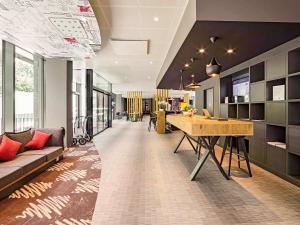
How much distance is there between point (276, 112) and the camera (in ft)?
14.2

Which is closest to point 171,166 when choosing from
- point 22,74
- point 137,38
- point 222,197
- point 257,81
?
point 222,197

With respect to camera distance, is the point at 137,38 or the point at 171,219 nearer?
the point at 171,219

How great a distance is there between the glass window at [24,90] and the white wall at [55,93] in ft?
1.34

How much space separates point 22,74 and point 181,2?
4.82m

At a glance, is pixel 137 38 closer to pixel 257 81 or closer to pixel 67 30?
pixel 67 30

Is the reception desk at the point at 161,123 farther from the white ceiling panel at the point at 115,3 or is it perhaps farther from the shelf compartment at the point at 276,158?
the white ceiling panel at the point at 115,3

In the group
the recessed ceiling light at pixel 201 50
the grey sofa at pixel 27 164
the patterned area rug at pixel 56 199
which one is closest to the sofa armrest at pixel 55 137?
the grey sofa at pixel 27 164

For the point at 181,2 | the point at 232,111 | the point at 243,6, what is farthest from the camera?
the point at 232,111

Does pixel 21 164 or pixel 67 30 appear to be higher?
pixel 67 30

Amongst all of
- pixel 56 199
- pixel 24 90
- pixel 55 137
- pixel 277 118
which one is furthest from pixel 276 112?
pixel 24 90

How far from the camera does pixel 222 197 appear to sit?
3.25m

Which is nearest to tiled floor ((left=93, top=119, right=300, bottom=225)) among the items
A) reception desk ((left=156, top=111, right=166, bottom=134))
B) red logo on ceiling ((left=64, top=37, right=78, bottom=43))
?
red logo on ceiling ((left=64, top=37, right=78, bottom=43))

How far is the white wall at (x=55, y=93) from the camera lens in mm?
6836

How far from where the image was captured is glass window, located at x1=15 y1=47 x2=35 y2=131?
19.0 ft
